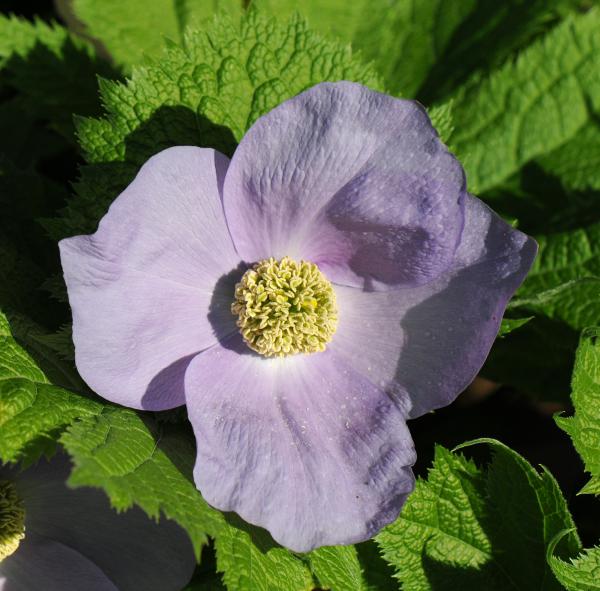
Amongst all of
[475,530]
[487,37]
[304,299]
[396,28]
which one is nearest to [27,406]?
[304,299]

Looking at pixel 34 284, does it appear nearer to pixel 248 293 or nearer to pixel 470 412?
pixel 248 293

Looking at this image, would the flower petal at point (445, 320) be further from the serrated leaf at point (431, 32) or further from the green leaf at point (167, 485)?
the serrated leaf at point (431, 32)

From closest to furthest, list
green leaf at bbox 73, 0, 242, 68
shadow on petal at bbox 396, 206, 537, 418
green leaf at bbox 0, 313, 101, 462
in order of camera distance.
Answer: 1. green leaf at bbox 0, 313, 101, 462
2. shadow on petal at bbox 396, 206, 537, 418
3. green leaf at bbox 73, 0, 242, 68

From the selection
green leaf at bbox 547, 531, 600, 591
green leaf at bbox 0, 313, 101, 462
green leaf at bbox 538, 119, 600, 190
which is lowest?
green leaf at bbox 0, 313, 101, 462

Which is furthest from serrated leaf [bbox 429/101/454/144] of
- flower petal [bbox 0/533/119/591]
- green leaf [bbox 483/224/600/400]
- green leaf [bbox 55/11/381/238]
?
flower petal [bbox 0/533/119/591]

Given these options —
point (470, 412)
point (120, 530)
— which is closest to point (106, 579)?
point (120, 530)

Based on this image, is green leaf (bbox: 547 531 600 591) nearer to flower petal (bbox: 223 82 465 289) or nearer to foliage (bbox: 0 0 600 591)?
foliage (bbox: 0 0 600 591)

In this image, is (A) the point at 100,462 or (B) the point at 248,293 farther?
(B) the point at 248,293
